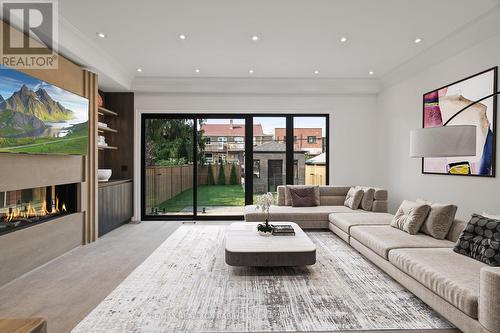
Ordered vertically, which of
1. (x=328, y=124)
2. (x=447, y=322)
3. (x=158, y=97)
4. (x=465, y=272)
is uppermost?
(x=158, y=97)

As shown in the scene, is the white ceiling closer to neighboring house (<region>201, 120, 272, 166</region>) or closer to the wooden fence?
neighboring house (<region>201, 120, 272, 166</region>)

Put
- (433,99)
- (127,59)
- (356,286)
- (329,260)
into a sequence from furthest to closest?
(127,59), (433,99), (329,260), (356,286)

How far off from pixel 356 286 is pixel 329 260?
0.80 metres

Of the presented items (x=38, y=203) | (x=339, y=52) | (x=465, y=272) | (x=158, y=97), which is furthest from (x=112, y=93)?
(x=465, y=272)

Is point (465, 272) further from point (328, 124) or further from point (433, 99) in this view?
point (328, 124)

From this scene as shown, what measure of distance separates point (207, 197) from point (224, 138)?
4.44 feet

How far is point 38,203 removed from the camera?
394 centimetres

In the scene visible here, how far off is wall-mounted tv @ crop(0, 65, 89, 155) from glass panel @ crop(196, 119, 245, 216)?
2.67m

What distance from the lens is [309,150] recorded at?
6887 mm

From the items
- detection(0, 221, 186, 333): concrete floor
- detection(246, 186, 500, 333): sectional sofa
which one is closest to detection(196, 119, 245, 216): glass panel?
detection(246, 186, 500, 333): sectional sofa

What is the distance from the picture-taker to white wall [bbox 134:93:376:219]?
662cm

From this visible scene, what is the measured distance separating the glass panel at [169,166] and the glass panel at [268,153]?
143 centimetres

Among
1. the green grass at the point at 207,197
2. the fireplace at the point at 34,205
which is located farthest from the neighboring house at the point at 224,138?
the fireplace at the point at 34,205

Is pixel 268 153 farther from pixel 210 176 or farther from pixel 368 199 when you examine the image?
pixel 368 199
